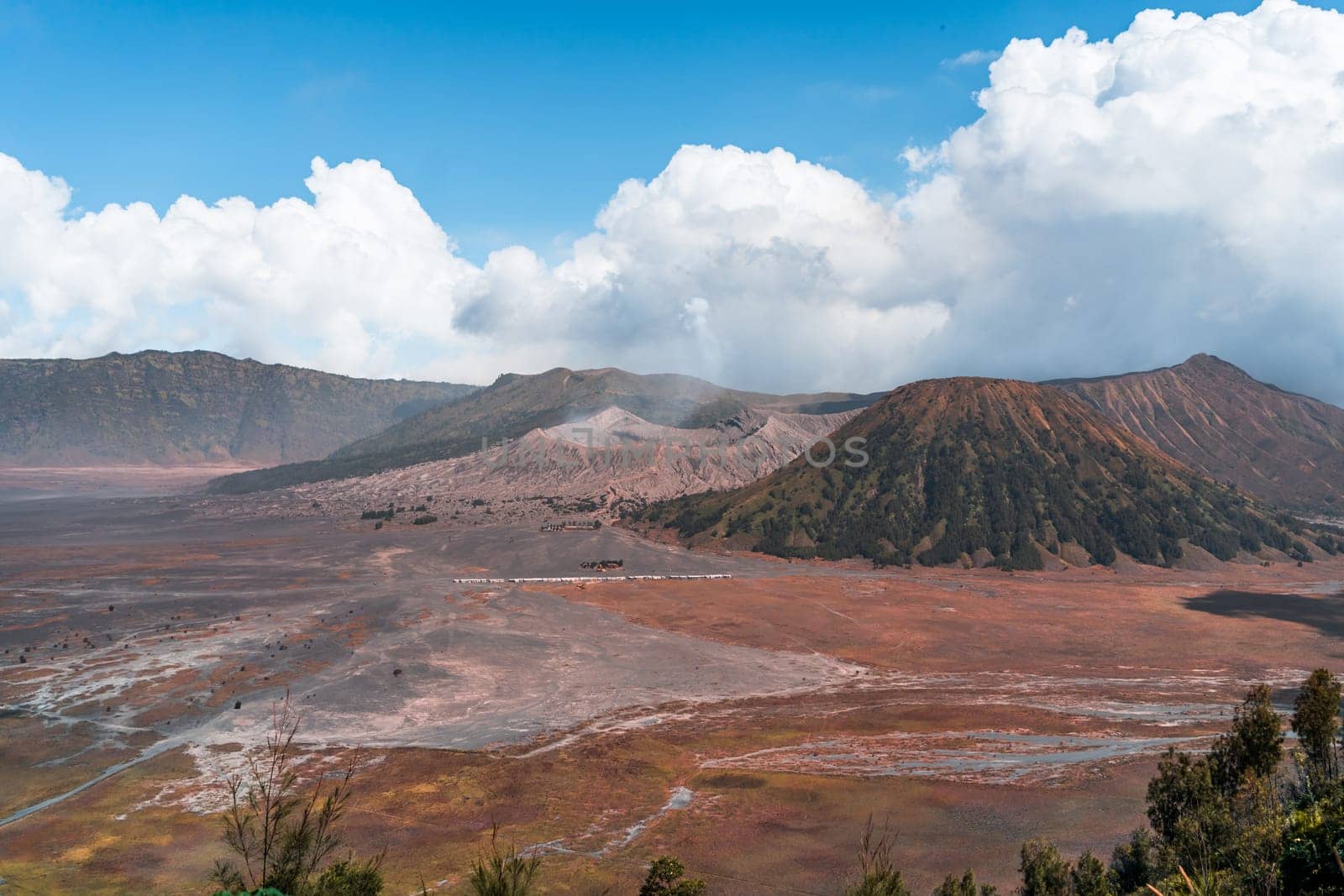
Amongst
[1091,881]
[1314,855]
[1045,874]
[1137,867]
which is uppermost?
[1314,855]

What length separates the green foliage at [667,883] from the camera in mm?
23500

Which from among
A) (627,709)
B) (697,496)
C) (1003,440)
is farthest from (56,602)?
(1003,440)

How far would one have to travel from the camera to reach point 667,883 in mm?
24453

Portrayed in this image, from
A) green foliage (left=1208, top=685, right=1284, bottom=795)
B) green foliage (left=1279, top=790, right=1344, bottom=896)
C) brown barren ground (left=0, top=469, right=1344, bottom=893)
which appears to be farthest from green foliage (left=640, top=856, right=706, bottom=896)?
green foliage (left=1208, top=685, right=1284, bottom=795)

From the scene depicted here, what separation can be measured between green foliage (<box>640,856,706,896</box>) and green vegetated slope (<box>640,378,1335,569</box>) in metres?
119

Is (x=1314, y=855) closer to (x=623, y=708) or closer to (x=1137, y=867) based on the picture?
(x=1137, y=867)

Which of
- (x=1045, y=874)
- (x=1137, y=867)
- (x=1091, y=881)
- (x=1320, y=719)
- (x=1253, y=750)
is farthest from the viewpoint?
(x=1320, y=719)

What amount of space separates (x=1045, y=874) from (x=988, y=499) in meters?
132

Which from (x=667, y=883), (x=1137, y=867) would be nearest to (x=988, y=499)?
(x=1137, y=867)

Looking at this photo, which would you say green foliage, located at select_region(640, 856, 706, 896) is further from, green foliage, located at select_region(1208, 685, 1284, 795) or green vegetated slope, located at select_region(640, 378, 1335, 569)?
green vegetated slope, located at select_region(640, 378, 1335, 569)

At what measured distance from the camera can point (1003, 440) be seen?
166 m

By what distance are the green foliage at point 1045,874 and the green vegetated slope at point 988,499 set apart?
368ft

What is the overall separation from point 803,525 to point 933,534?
24180mm

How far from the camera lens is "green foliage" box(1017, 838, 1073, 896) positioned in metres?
27.0
